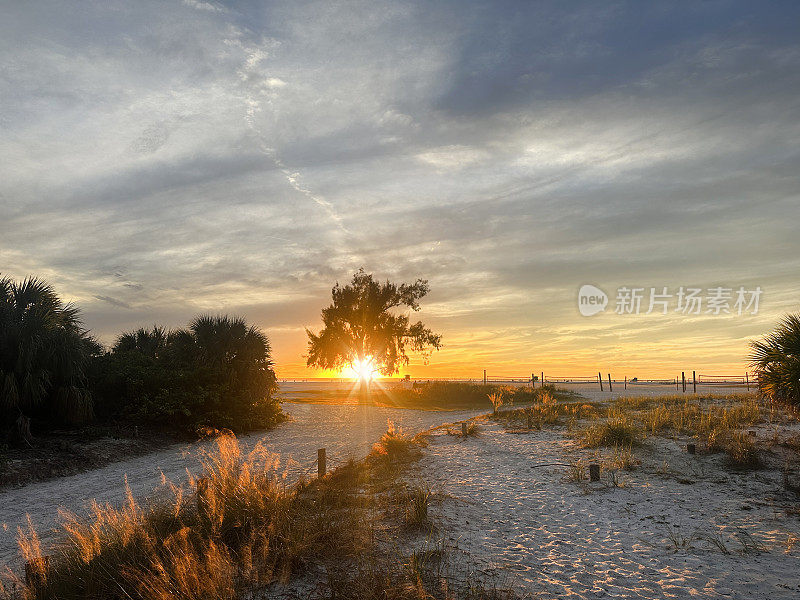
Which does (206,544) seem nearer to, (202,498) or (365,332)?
(202,498)

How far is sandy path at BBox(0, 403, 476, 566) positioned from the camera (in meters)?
10.3

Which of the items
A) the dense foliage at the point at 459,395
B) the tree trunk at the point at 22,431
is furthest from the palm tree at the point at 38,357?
the dense foliage at the point at 459,395

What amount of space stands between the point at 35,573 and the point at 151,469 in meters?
9.08

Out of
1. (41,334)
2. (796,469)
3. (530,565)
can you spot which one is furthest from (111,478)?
(796,469)

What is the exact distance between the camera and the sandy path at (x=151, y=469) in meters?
10.3

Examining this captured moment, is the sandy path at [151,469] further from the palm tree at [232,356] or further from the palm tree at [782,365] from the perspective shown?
the palm tree at [782,365]

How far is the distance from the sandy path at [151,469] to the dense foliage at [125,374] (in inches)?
76.4

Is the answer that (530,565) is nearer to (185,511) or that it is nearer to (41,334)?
(185,511)

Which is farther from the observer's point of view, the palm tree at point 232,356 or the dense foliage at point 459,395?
Result: the dense foliage at point 459,395

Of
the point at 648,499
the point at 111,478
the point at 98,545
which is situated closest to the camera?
the point at 98,545

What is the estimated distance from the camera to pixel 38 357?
15.6 m

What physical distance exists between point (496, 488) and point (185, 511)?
5.97 metres

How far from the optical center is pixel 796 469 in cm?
1101

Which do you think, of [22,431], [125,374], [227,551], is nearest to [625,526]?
[227,551]
